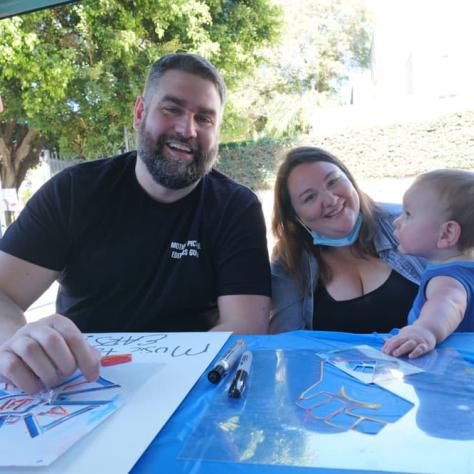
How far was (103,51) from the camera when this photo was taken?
23.5 feet

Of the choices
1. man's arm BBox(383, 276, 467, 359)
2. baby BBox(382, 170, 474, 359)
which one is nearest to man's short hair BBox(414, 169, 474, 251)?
→ baby BBox(382, 170, 474, 359)

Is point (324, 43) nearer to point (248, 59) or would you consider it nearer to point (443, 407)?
point (248, 59)

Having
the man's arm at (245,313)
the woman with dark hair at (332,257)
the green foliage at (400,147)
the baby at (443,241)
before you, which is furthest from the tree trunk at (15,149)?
the baby at (443,241)

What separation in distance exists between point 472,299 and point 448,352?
30 centimetres

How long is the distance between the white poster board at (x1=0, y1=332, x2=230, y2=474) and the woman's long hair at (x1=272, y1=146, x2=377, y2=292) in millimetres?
701

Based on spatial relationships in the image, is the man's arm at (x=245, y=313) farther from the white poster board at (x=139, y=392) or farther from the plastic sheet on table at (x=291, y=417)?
the plastic sheet on table at (x=291, y=417)

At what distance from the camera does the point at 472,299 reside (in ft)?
3.55

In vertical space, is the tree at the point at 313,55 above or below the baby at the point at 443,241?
above

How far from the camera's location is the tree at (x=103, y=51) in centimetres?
669

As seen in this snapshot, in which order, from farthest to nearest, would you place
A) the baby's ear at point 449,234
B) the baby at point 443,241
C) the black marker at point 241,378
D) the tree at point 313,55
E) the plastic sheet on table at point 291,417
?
1. the tree at point 313,55
2. the baby's ear at point 449,234
3. the baby at point 443,241
4. the black marker at point 241,378
5. the plastic sheet on table at point 291,417

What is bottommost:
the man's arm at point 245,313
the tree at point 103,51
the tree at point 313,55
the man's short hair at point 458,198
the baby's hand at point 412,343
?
the man's arm at point 245,313

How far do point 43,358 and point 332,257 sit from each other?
1.21m

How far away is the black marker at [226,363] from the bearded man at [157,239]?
45 centimetres

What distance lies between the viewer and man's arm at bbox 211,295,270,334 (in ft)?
4.35
